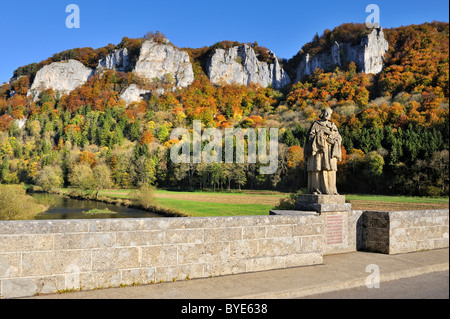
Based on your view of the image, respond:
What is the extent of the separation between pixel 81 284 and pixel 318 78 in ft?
364

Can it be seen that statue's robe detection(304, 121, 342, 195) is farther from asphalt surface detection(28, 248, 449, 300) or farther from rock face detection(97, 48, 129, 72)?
rock face detection(97, 48, 129, 72)

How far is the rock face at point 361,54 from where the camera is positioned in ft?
375

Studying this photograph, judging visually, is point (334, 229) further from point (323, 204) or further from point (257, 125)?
point (257, 125)

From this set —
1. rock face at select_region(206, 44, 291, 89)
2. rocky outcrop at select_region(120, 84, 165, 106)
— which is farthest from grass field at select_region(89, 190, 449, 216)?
rock face at select_region(206, 44, 291, 89)

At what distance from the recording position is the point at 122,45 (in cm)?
16888

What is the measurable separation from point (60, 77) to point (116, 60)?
27.6 m

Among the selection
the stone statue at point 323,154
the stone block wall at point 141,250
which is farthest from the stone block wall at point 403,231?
the stone block wall at point 141,250

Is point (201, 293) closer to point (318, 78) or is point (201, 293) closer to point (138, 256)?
point (138, 256)

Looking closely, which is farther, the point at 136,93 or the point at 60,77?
the point at 60,77

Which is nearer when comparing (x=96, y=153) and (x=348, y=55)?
(x=96, y=153)

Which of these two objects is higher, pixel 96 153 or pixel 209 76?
pixel 209 76

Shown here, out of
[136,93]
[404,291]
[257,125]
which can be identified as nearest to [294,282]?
[404,291]

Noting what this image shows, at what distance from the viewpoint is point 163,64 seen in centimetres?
15788

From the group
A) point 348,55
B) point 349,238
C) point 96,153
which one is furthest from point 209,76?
point 349,238
